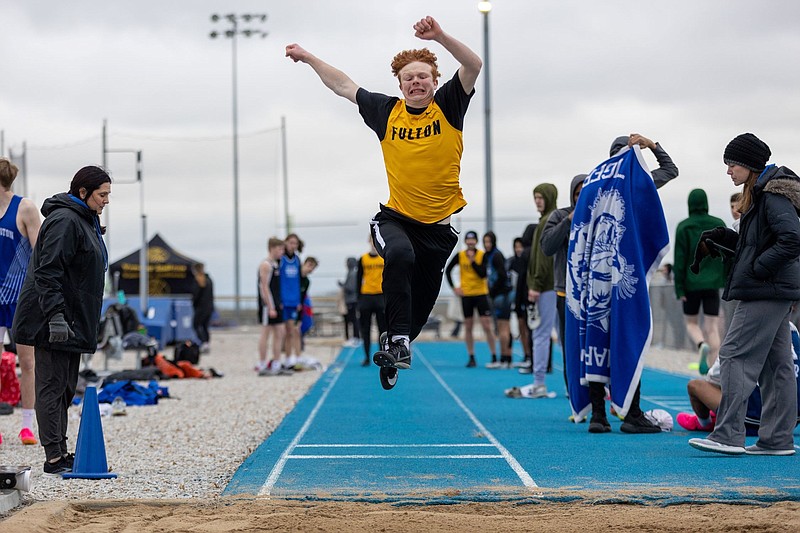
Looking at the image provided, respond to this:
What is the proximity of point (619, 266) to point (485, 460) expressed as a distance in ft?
7.13

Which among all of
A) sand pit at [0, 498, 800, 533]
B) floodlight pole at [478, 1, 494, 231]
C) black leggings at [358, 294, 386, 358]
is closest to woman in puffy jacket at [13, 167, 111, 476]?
sand pit at [0, 498, 800, 533]

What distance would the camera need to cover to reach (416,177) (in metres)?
6.30

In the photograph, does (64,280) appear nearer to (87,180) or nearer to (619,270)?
(87,180)

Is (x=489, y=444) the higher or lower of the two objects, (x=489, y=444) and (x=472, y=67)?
the lower

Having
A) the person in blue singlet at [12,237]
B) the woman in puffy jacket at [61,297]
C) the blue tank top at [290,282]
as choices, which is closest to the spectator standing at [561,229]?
the woman in puffy jacket at [61,297]

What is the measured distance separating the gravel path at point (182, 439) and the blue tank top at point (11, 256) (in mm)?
1135

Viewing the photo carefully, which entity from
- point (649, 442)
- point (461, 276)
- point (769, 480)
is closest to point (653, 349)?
point (461, 276)

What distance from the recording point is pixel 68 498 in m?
5.62

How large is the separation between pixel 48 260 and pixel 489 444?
3.30 metres

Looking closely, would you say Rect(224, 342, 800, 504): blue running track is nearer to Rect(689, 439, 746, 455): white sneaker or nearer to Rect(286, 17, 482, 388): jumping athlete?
Rect(689, 439, 746, 455): white sneaker

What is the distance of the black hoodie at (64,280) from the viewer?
6473 mm

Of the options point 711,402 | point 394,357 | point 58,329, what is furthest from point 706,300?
point 58,329

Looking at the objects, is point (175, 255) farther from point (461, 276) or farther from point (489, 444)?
point (489, 444)

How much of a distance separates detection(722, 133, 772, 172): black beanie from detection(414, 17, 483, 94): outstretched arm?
186cm
